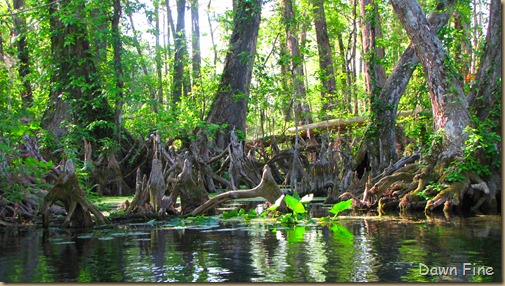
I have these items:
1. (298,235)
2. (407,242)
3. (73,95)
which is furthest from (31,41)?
(407,242)

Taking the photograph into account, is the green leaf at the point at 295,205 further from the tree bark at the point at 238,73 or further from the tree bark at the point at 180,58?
the tree bark at the point at 180,58

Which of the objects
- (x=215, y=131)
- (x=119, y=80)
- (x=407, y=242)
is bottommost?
(x=407, y=242)

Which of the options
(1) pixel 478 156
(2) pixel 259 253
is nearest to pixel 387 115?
(1) pixel 478 156

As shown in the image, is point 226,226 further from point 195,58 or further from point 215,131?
point 195,58

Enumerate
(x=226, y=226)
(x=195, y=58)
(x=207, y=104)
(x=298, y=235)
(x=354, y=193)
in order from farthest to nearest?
(x=195, y=58), (x=207, y=104), (x=354, y=193), (x=226, y=226), (x=298, y=235)

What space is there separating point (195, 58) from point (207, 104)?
6.16 m

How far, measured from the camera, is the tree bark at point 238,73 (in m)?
17.5

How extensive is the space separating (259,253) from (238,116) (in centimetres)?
1222

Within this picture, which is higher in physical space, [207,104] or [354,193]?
[207,104]

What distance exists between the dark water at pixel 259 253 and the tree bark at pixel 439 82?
1880mm

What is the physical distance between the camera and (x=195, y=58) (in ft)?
81.7

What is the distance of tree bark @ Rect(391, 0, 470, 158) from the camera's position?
958 centimetres

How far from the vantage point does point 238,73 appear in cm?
1806

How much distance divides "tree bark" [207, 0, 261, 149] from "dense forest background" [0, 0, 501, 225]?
0.11 ft
